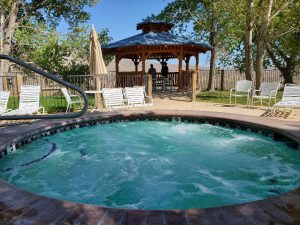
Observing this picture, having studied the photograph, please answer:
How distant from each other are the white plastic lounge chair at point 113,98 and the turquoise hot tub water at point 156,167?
67.3 inches

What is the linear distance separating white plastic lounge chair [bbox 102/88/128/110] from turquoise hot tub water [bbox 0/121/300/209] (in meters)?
1.71

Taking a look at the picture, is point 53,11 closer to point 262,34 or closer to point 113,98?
point 113,98

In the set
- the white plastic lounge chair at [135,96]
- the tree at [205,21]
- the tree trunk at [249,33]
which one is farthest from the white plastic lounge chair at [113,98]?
the tree at [205,21]

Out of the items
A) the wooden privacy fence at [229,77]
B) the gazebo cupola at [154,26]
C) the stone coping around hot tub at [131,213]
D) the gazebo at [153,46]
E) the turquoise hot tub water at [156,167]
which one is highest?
the gazebo cupola at [154,26]

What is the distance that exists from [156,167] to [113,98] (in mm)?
4884

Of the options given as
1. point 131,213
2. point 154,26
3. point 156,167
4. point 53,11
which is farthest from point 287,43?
point 131,213

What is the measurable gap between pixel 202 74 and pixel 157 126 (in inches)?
608

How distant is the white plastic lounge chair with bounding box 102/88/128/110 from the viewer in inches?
408

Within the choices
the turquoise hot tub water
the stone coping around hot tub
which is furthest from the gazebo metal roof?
the stone coping around hot tub

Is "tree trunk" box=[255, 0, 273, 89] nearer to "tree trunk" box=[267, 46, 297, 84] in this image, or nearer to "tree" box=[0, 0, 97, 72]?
"tree trunk" box=[267, 46, 297, 84]

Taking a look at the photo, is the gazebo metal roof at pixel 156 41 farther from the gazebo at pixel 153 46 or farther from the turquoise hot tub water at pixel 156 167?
the turquoise hot tub water at pixel 156 167

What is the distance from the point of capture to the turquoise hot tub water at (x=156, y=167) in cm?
486

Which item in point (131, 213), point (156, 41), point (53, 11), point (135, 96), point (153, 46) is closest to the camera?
point (131, 213)

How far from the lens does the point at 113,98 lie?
10531 millimetres
